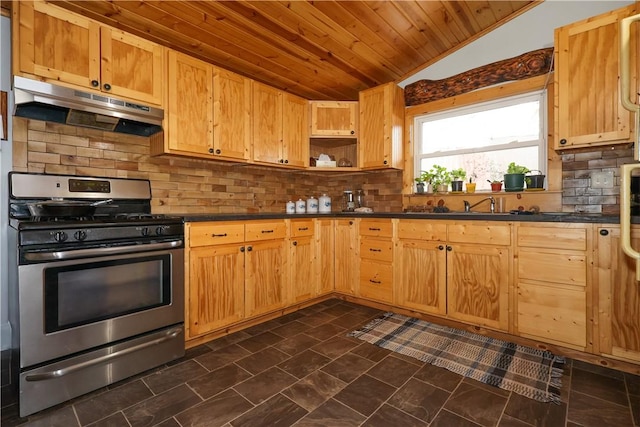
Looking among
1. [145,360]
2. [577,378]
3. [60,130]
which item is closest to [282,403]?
[145,360]

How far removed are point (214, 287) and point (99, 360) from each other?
2.70 ft

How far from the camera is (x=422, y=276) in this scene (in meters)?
2.83

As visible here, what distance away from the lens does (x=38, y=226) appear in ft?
5.24

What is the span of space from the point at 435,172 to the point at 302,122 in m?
1.62

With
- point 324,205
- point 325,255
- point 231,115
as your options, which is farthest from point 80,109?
point 324,205

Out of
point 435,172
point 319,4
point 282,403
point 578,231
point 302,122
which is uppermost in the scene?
point 319,4

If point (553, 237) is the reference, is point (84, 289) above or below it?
below

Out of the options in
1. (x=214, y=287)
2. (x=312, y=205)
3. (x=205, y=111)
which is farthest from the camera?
(x=312, y=205)

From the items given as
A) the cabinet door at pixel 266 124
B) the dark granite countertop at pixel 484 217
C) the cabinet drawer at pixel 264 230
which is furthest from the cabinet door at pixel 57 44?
the cabinet drawer at pixel 264 230

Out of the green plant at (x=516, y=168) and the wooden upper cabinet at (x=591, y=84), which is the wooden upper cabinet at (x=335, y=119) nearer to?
the green plant at (x=516, y=168)

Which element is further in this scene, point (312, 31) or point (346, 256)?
point (346, 256)

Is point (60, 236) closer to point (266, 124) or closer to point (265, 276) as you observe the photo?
point (265, 276)

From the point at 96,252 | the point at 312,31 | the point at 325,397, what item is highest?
the point at 312,31

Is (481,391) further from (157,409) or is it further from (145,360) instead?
(145,360)
